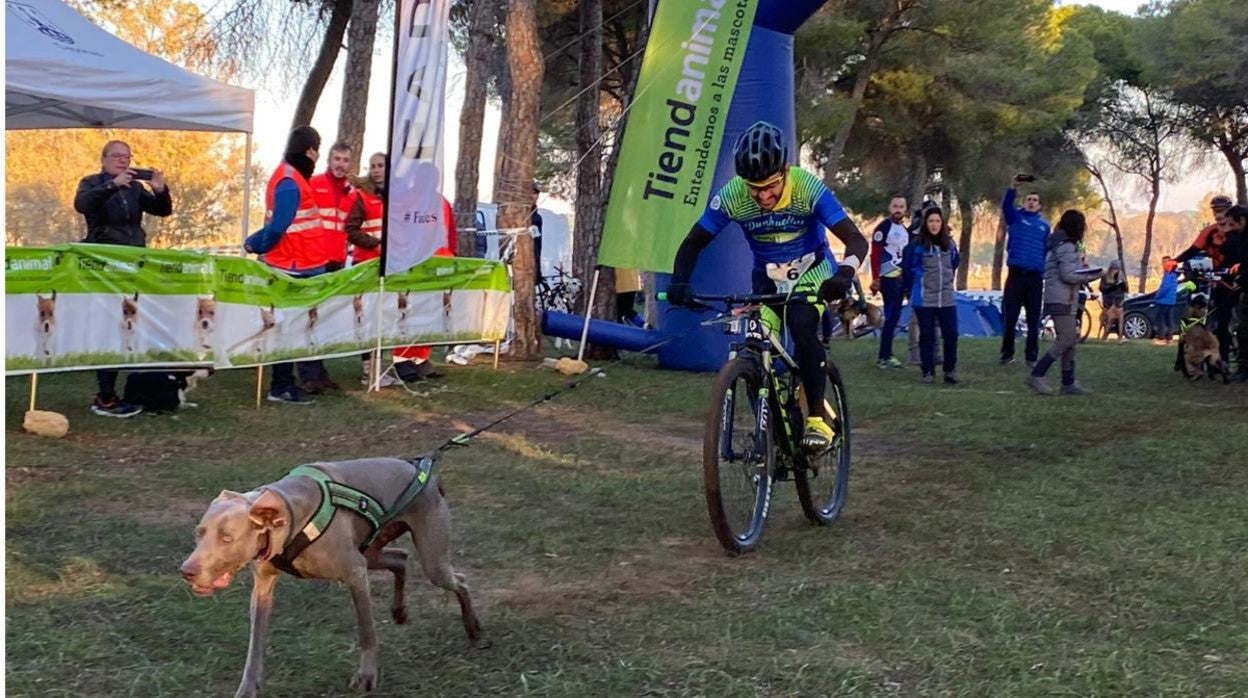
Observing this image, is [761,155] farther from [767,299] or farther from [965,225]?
[965,225]

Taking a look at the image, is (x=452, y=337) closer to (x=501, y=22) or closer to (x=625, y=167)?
(x=625, y=167)

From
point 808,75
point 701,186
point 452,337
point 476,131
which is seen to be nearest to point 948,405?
point 701,186

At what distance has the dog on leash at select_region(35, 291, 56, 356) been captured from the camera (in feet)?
25.4

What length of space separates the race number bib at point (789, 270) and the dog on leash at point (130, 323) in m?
4.84

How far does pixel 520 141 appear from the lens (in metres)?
12.8

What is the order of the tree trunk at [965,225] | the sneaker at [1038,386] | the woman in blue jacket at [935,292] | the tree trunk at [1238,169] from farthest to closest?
the tree trunk at [965,225], the tree trunk at [1238,169], the woman in blue jacket at [935,292], the sneaker at [1038,386]

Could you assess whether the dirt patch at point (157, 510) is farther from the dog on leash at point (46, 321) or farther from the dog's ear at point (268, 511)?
the dog's ear at point (268, 511)

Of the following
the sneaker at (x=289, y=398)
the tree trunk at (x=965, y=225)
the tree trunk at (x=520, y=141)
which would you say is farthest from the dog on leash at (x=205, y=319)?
the tree trunk at (x=965, y=225)

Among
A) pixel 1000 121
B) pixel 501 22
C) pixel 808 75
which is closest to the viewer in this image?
pixel 501 22

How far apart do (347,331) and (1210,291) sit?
957cm

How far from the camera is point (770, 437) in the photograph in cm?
539

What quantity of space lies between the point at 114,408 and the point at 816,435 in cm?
532

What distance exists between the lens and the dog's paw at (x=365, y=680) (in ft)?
11.4

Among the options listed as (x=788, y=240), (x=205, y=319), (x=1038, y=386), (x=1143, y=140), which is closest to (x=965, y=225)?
(x=1143, y=140)
